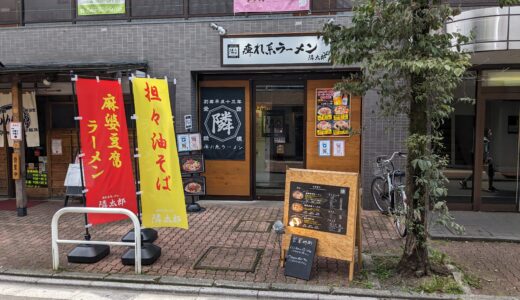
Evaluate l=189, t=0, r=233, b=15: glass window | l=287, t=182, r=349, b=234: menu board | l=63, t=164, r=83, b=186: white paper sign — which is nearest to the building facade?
l=189, t=0, r=233, b=15: glass window

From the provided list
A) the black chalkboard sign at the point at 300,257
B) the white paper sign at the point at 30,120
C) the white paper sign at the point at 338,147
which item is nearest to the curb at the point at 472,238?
the black chalkboard sign at the point at 300,257

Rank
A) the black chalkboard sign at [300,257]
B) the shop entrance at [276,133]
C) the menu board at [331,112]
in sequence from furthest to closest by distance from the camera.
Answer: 1. the shop entrance at [276,133]
2. the menu board at [331,112]
3. the black chalkboard sign at [300,257]

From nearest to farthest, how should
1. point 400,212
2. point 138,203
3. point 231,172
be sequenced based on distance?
point 400,212 < point 138,203 < point 231,172

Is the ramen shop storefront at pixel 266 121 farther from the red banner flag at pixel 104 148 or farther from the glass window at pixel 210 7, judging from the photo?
the red banner flag at pixel 104 148

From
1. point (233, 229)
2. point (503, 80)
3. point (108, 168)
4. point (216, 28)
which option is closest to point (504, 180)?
point (503, 80)

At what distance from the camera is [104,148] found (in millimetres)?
5848

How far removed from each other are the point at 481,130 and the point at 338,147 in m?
2.90

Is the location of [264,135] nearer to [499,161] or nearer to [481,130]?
[481,130]

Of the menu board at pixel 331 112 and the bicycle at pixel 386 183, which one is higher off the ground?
the menu board at pixel 331 112

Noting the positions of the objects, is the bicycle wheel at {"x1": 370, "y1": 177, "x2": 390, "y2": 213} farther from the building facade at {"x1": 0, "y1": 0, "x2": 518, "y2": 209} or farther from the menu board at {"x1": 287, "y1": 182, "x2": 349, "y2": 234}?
the menu board at {"x1": 287, "y1": 182, "x2": 349, "y2": 234}

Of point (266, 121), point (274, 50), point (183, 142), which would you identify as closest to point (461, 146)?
point (266, 121)

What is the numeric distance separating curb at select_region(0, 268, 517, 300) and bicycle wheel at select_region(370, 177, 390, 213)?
3930 mm

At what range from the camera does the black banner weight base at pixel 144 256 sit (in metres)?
5.89

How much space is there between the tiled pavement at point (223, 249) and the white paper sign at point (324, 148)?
1.64 metres
